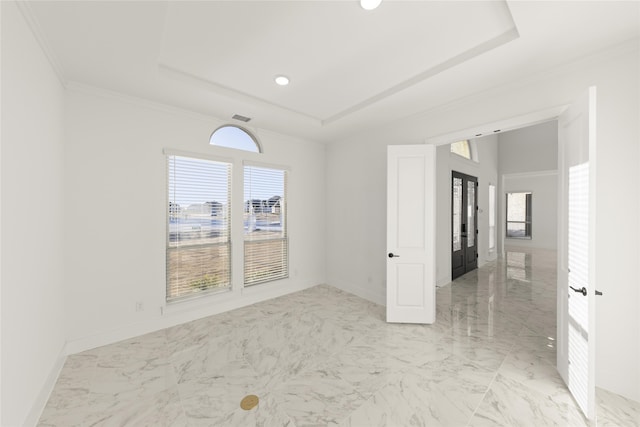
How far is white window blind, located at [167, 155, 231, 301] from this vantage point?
341cm

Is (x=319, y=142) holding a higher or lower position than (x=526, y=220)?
higher

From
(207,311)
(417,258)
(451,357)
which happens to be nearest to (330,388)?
(451,357)

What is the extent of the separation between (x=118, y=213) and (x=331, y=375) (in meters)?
3.01

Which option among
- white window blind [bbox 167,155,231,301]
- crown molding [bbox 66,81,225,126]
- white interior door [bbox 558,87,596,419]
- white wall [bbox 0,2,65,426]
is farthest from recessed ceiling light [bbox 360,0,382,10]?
white window blind [bbox 167,155,231,301]

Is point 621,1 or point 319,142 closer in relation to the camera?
point 621,1

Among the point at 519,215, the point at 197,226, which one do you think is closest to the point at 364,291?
the point at 197,226

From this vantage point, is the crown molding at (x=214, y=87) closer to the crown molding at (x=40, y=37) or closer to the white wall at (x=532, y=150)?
the crown molding at (x=40, y=37)

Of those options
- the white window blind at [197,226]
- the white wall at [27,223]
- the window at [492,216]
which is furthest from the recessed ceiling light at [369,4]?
the window at [492,216]

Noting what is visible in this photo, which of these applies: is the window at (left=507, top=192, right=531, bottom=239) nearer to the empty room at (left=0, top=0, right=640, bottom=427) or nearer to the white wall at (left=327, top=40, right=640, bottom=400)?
the empty room at (left=0, top=0, right=640, bottom=427)

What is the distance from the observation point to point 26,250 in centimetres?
179

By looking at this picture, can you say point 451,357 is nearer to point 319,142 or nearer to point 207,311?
point 207,311

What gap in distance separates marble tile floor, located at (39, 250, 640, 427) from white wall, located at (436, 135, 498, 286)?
136 centimetres

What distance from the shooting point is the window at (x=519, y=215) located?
9.39m

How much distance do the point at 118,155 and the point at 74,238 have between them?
3.40ft
